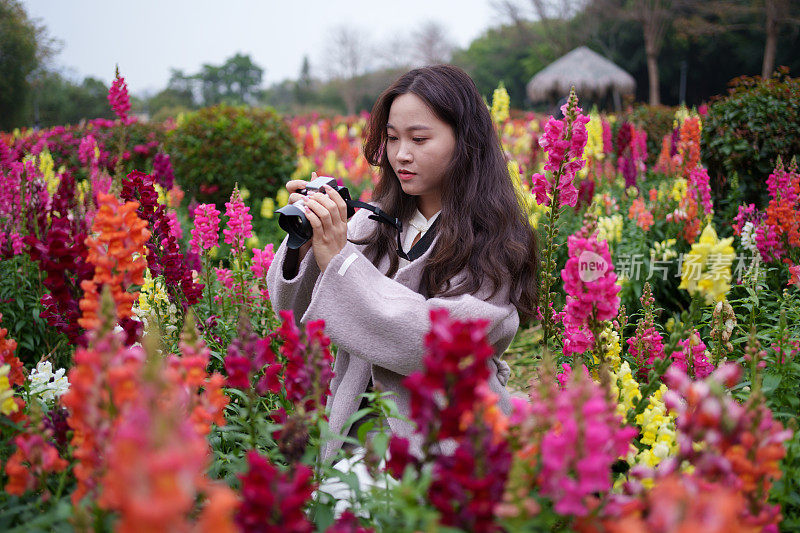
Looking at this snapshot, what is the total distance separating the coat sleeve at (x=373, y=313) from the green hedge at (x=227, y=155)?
5.77 m

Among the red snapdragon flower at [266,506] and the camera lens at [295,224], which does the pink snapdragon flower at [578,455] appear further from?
the camera lens at [295,224]

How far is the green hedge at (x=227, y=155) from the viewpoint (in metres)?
7.47

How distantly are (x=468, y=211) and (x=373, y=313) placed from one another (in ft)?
2.16

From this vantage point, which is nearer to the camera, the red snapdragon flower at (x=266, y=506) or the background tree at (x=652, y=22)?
the red snapdragon flower at (x=266, y=506)

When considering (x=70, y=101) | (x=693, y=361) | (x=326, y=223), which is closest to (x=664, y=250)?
(x=693, y=361)

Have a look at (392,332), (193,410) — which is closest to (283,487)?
(193,410)

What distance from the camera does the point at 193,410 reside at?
3.82 ft

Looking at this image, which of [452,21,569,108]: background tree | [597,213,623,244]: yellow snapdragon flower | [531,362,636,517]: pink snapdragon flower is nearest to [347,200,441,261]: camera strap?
[531,362,636,517]: pink snapdragon flower

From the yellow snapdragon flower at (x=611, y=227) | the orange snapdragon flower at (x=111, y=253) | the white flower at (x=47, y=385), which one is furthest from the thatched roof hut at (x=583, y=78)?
the orange snapdragon flower at (x=111, y=253)

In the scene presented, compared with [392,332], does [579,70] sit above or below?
above

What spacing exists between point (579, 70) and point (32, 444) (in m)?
21.0

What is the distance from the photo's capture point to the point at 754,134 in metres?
5.00

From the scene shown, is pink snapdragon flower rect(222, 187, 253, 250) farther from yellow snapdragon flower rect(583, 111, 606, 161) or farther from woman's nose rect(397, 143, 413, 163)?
yellow snapdragon flower rect(583, 111, 606, 161)

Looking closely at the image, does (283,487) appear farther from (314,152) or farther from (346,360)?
(314,152)
